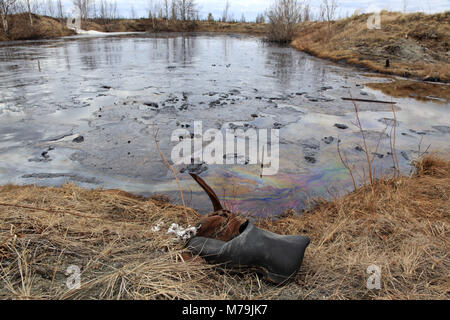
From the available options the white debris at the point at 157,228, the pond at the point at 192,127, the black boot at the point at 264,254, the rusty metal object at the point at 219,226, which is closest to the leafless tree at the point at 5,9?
the pond at the point at 192,127

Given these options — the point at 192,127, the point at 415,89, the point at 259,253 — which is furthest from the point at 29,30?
the point at 259,253

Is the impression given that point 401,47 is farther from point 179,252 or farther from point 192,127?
point 179,252

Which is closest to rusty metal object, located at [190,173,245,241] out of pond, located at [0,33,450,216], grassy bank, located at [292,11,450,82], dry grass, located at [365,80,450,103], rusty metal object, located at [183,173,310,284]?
rusty metal object, located at [183,173,310,284]

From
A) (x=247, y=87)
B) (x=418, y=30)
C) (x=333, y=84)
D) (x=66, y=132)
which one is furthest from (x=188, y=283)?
(x=418, y=30)

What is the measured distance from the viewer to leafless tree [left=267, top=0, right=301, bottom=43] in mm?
28250

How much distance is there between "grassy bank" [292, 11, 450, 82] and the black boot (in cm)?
1328

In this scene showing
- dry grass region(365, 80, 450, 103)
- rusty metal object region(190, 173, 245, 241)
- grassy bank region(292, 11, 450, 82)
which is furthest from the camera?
grassy bank region(292, 11, 450, 82)

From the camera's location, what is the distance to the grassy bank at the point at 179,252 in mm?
1785

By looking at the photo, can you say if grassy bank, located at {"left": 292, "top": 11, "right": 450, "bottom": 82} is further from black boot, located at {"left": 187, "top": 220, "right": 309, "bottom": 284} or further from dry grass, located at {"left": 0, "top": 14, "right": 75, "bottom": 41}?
dry grass, located at {"left": 0, "top": 14, "right": 75, "bottom": 41}

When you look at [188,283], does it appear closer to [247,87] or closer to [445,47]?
[247,87]

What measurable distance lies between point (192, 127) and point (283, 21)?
27.4 metres

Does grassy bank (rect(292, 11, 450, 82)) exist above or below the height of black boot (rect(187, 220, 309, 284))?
above

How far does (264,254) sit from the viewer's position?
1.93 meters

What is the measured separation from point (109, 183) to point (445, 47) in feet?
61.3
